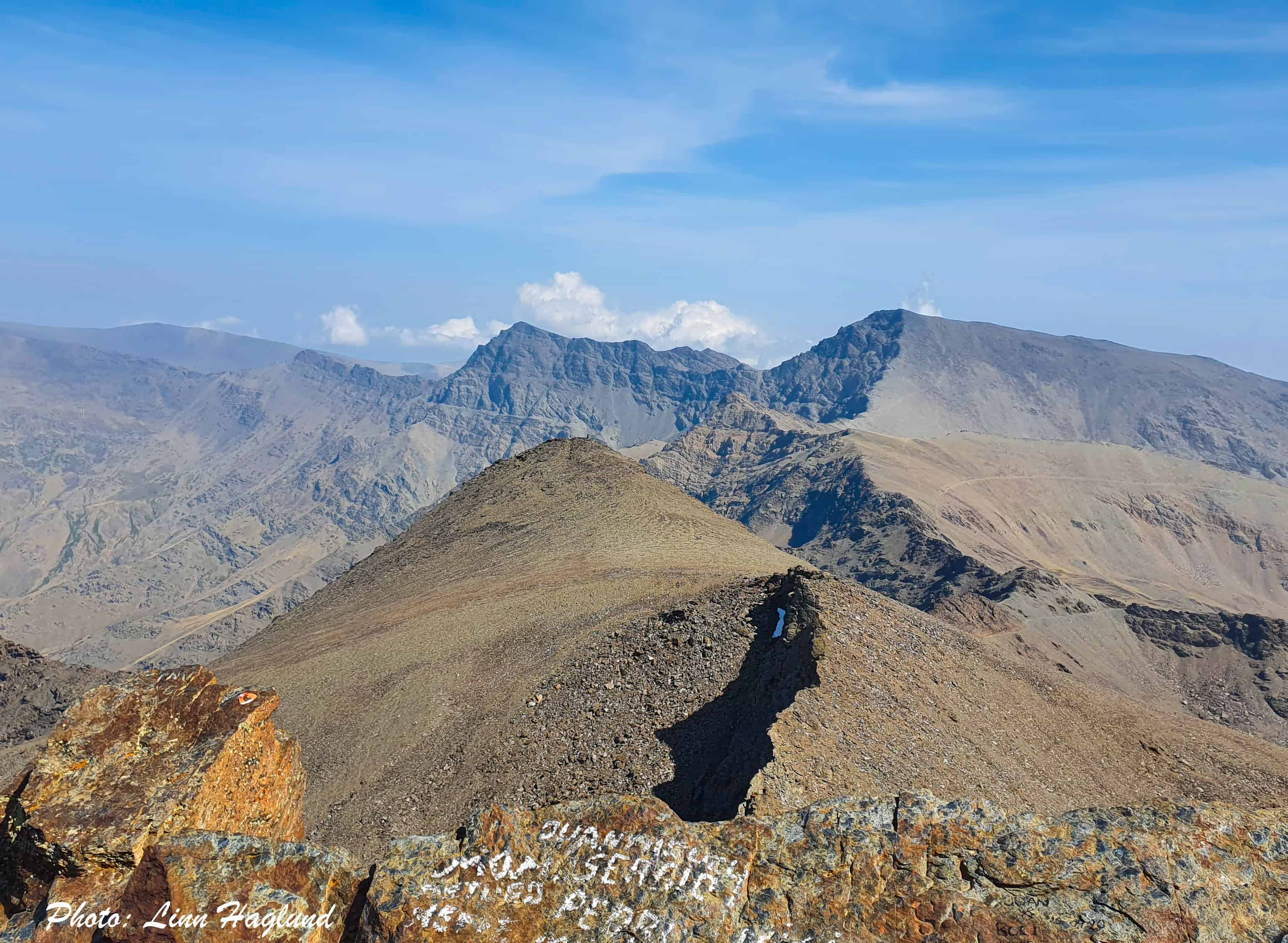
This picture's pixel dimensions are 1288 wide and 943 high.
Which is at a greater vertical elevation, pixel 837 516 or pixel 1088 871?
pixel 1088 871

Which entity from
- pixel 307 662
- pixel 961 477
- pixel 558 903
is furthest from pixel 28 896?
pixel 961 477

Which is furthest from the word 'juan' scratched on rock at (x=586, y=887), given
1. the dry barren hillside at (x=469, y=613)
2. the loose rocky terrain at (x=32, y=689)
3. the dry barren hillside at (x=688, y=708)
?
the loose rocky terrain at (x=32, y=689)

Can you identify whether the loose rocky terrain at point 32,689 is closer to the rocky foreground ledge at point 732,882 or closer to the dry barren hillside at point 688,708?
the dry barren hillside at point 688,708

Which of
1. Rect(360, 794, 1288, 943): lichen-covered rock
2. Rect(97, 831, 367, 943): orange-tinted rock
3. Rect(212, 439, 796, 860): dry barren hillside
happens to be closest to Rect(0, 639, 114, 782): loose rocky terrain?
Rect(212, 439, 796, 860): dry barren hillside

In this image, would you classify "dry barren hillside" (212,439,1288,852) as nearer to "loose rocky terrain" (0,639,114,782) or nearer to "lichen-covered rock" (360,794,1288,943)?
"lichen-covered rock" (360,794,1288,943)

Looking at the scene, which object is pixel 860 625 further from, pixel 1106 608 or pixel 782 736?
pixel 1106 608

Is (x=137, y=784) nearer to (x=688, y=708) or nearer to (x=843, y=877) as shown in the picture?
(x=843, y=877)
